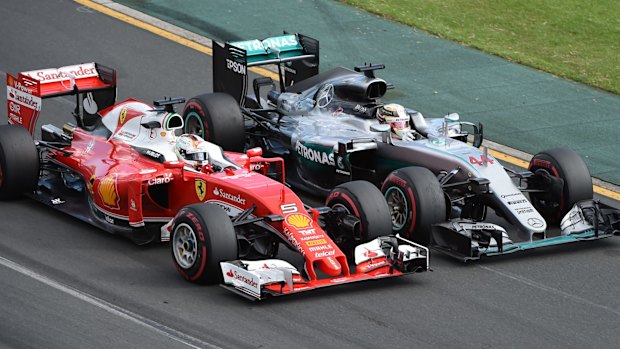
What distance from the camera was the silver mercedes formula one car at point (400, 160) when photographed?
1730cm

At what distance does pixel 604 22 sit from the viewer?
95.1 feet

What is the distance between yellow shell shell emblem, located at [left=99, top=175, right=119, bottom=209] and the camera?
17.4 metres

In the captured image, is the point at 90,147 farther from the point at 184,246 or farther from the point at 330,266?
the point at 330,266

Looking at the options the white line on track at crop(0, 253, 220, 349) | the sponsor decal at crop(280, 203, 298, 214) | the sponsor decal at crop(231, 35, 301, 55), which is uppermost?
the sponsor decal at crop(231, 35, 301, 55)

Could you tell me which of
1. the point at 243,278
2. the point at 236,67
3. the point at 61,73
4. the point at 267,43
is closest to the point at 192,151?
the point at 243,278

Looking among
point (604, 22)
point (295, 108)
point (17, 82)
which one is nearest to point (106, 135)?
point (17, 82)

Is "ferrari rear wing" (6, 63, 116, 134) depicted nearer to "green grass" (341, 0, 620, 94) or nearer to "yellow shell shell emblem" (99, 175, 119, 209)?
"yellow shell shell emblem" (99, 175, 119, 209)

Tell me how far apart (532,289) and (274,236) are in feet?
9.86

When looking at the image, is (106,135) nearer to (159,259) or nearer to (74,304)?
(159,259)

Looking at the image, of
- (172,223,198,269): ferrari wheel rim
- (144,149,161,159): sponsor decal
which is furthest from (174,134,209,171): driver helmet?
(172,223,198,269): ferrari wheel rim

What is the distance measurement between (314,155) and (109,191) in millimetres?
3244

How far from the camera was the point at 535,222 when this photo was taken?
17469 mm

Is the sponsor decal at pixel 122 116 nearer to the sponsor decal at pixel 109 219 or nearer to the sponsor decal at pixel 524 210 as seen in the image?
the sponsor decal at pixel 109 219

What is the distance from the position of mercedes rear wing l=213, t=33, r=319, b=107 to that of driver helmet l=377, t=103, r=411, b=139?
2555 mm
